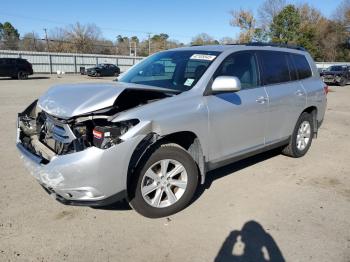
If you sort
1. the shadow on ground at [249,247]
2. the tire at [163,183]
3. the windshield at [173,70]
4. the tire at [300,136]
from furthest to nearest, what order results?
the tire at [300,136] → the windshield at [173,70] → the tire at [163,183] → the shadow on ground at [249,247]

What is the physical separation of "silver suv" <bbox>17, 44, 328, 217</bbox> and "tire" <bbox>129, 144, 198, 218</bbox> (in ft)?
0.04

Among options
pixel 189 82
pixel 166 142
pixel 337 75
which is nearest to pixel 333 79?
pixel 337 75

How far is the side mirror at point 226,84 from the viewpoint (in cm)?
408

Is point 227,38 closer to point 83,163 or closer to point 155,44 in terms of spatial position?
point 155,44

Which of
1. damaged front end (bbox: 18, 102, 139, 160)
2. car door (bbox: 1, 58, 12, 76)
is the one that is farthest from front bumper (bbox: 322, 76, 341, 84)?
damaged front end (bbox: 18, 102, 139, 160)

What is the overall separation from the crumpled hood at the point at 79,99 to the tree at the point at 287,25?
5174 cm

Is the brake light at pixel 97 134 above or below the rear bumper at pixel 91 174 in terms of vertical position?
above

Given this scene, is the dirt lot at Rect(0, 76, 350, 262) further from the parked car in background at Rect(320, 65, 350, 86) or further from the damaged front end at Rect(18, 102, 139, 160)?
the parked car in background at Rect(320, 65, 350, 86)

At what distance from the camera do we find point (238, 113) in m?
4.58

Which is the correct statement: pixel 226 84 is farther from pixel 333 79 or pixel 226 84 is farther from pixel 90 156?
pixel 333 79

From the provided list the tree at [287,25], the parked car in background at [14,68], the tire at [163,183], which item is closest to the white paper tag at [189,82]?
the tire at [163,183]

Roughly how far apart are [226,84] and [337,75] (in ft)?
92.2

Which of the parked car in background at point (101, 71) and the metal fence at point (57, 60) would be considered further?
the metal fence at point (57, 60)

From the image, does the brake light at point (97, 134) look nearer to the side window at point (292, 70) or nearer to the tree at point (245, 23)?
the side window at point (292, 70)
